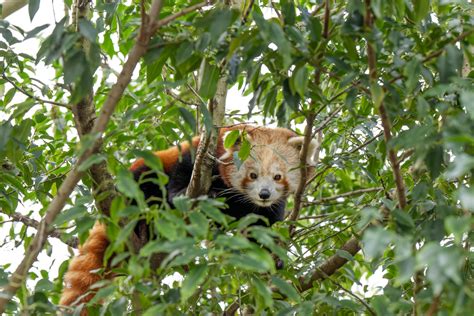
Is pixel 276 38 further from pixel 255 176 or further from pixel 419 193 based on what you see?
pixel 255 176

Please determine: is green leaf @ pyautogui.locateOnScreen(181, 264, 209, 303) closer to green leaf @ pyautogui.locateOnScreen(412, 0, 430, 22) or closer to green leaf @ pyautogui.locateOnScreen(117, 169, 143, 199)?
green leaf @ pyautogui.locateOnScreen(117, 169, 143, 199)

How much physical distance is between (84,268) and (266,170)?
165 centimetres

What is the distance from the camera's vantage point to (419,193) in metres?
2.72

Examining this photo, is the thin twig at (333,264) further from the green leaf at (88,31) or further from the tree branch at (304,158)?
the green leaf at (88,31)

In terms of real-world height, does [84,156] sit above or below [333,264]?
above

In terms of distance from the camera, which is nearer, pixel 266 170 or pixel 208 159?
pixel 208 159

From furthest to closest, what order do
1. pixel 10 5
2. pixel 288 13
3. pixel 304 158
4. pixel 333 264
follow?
pixel 333 264 → pixel 10 5 → pixel 304 158 → pixel 288 13

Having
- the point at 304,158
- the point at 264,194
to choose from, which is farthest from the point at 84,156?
the point at 264,194

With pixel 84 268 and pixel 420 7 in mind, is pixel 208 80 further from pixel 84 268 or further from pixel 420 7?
pixel 84 268

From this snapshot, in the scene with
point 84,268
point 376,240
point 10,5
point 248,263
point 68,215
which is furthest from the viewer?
point 84,268

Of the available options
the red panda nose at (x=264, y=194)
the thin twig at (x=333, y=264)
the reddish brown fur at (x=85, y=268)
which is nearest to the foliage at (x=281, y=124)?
the thin twig at (x=333, y=264)

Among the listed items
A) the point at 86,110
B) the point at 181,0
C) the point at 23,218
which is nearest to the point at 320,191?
the point at 181,0

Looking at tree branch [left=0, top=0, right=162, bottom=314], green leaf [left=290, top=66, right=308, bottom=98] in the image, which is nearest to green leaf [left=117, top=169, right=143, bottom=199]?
tree branch [left=0, top=0, right=162, bottom=314]

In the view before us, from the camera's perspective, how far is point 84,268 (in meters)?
4.30
